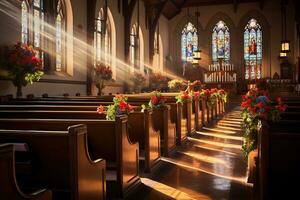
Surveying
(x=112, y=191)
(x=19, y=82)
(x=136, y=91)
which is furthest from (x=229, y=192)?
(x=136, y=91)

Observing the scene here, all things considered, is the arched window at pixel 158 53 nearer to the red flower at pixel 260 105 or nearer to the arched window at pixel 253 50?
the arched window at pixel 253 50

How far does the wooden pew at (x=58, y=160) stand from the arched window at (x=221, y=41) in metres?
18.6

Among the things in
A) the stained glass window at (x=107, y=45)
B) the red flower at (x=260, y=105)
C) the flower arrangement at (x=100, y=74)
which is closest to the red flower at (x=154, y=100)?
the red flower at (x=260, y=105)

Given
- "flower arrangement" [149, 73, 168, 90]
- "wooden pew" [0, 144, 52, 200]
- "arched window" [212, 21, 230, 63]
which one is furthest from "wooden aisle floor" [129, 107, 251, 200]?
"arched window" [212, 21, 230, 63]

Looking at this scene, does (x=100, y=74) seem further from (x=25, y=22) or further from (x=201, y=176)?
(x=201, y=176)

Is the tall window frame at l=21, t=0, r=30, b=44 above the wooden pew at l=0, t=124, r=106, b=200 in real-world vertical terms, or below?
above

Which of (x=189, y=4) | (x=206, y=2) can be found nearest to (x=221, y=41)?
(x=206, y=2)

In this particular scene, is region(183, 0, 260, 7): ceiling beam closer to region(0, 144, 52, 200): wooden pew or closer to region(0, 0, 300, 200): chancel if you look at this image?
region(0, 0, 300, 200): chancel

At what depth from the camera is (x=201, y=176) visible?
13.4 ft

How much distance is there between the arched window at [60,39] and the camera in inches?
373

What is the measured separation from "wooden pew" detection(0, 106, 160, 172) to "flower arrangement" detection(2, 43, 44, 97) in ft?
8.16

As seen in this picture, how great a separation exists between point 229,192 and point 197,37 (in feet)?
58.7

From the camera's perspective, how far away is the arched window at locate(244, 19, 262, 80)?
64.8ft

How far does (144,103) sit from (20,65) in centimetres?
246
